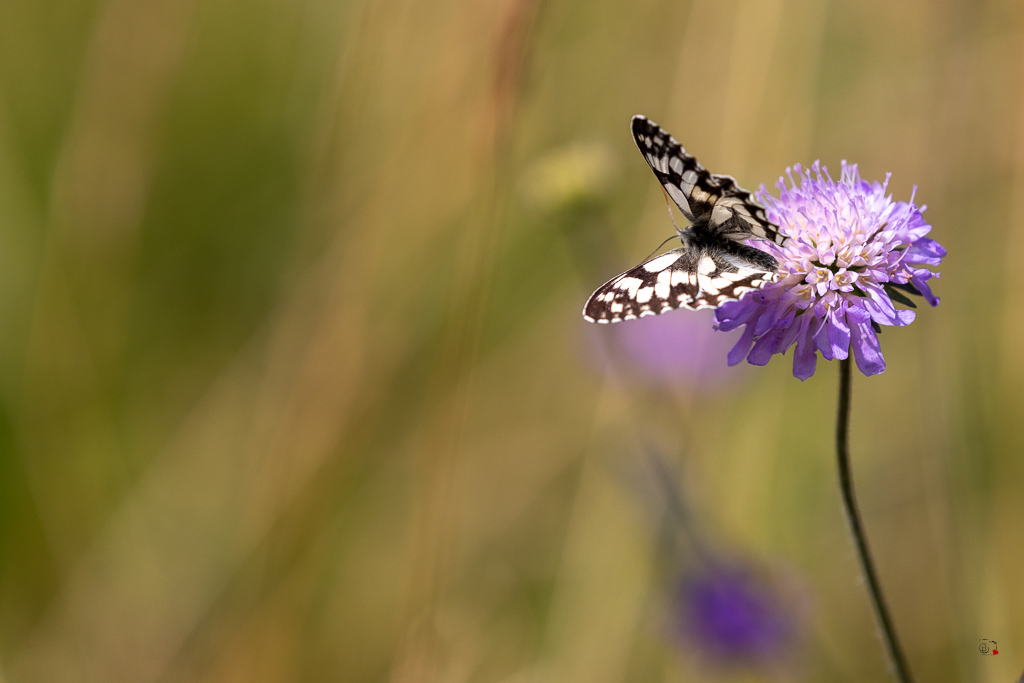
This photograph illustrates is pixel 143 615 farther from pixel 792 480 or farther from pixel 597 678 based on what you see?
pixel 792 480

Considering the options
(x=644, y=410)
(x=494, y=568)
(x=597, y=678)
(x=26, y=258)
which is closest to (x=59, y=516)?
(x=26, y=258)

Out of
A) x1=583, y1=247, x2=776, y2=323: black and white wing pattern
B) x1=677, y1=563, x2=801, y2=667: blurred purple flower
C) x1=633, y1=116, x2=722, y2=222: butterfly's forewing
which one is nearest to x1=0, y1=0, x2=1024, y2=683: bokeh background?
x1=677, y1=563, x2=801, y2=667: blurred purple flower

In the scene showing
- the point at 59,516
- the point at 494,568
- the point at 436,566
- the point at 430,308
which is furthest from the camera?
the point at 430,308

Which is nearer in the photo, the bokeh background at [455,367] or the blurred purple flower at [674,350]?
the bokeh background at [455,367]

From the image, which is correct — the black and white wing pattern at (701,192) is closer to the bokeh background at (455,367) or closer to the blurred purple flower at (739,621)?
the bokeh background at (455,367)

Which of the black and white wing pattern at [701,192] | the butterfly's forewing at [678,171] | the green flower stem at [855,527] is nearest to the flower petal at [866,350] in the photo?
the green flower stem at [855,527]

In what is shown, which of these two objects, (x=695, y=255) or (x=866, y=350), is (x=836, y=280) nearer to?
(x=866, y=350)

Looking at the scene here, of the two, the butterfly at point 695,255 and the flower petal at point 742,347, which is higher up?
the butterfly at point 695,255
